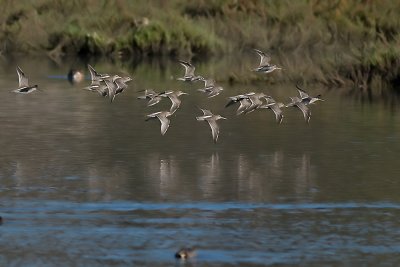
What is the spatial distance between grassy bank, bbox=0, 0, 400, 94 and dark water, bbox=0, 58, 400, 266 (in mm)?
10736

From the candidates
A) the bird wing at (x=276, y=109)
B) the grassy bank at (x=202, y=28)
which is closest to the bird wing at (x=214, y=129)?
the bird wing at (x=276, y=109)

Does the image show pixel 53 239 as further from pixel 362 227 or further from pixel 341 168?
pixel 341 168

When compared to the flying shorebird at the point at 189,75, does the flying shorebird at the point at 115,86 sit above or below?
below

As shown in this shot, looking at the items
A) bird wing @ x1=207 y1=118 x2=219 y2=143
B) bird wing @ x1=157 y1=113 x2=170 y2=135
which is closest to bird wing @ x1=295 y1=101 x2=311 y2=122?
bird wing @ x1=207 y1=118 x2=219 y2=143

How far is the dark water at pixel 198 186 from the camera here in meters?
12.2

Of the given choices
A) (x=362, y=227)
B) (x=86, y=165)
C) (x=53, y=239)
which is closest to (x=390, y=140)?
(x=86, y=165)

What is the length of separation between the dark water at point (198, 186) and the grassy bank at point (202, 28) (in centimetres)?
1074

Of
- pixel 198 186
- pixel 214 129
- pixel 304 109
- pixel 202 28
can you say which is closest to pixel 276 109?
pixel 304 109

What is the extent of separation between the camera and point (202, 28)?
35.4 m

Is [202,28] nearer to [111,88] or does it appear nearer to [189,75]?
[189,75]

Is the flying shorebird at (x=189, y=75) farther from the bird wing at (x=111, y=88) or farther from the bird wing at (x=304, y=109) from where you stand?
the bird wing at (x=304, y=109)

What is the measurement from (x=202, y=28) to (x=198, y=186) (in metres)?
20.4

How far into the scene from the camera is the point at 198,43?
114ft

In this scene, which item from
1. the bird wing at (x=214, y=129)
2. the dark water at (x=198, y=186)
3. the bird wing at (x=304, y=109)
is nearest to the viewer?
the dark water at (x=198, y=186)
